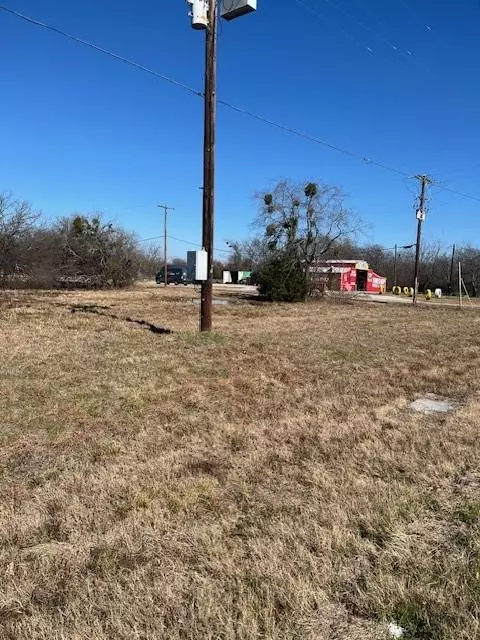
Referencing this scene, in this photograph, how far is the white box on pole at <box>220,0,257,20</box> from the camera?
32.6ft

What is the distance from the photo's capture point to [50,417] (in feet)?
18.4

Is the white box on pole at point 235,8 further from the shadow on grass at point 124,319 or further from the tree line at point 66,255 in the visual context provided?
the tree line at point 66,255

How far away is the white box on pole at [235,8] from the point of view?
391 inches

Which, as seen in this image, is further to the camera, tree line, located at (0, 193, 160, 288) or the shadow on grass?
tree line, located at (0, 193, 160, 288)

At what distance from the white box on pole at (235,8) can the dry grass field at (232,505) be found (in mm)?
6980

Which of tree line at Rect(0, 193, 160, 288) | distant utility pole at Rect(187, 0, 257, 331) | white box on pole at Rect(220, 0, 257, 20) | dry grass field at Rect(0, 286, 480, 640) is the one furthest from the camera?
tree line at Rect(0, 193, 160, 288)

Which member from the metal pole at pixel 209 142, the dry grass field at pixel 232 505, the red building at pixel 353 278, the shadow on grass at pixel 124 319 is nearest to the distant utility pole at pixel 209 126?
the metal pole at pixel 209 142

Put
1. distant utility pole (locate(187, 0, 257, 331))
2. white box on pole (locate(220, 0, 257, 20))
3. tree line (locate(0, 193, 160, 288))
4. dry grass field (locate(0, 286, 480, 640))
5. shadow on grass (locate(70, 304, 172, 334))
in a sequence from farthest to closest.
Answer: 1. tree line (locate(0, 193, 160, 288))
2. shadow on grass (locate(70, 304, 172, 334))
3. distant utility pole (locate(187, 0, 257, 331))
4. white box on pole (locate(220, 0, 257, 20))
5. dry grass field (locate(0, 286, 480, 640))

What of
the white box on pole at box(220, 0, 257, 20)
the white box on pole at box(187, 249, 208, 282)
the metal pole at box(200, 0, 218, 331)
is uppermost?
the white box on pole at box(220, 0, 257, 20)

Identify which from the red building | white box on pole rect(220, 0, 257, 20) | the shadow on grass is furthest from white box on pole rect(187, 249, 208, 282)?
the red building

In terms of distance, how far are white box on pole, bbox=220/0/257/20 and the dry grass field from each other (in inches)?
275

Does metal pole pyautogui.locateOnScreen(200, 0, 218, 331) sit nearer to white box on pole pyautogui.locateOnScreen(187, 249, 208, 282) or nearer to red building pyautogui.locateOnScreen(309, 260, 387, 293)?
white box on pole pyautogui.locateOnScreen(187, 249, 208, 282)

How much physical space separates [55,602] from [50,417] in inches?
129

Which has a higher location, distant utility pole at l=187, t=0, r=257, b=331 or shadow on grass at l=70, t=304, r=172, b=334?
distant utility pole at l=187, t=0, r=257, b=331
